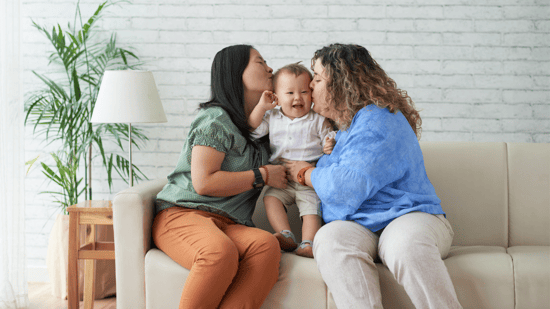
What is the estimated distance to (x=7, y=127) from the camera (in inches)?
93.7

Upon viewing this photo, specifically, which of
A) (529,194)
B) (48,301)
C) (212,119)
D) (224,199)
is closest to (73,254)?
(48,301)

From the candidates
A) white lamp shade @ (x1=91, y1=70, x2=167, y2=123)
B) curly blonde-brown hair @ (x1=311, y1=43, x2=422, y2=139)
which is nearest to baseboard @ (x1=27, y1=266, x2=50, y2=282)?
white lamp shade @ (x1=91, y1=70, x2=167, y2=123)

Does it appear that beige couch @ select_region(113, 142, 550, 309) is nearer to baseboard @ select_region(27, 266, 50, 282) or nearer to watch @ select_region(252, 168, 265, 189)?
watch @ select_region(252, 168, 265, 189)

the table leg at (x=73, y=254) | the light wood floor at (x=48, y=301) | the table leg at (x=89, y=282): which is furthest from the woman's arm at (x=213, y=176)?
the light wood floor at (x=48, y=301)

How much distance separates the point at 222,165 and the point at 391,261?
714mm

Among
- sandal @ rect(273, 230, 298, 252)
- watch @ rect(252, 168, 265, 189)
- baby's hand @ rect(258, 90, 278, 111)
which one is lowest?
sandal @ rect(273, 230, 298, 252)

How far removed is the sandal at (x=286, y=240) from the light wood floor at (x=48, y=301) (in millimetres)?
1131

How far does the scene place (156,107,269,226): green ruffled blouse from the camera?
1740mm

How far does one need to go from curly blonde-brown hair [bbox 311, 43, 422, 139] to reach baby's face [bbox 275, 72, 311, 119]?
15 cm

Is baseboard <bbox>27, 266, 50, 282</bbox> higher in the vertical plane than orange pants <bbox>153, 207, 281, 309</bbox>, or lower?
lower

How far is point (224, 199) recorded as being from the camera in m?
1.80

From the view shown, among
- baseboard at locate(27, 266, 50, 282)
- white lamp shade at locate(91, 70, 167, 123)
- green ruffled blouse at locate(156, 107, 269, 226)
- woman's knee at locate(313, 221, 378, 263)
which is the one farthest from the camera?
baseboard at locate(27, 266, 50, 282)

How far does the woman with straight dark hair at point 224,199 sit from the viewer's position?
1.48 metres

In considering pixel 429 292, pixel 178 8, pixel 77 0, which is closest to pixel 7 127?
pixel 77 0
